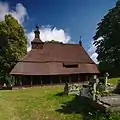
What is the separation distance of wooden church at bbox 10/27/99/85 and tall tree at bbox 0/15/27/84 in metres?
4.54

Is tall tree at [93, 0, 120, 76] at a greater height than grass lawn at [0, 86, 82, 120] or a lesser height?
greater

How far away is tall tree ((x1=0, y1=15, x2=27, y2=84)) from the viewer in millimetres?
54188

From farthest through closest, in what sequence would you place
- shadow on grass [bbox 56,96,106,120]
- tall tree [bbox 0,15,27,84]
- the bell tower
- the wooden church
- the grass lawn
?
tall tree [bbox 0,15,27,84] → the bell tower → the wooden church → the grass lawn → shadow on grass [bbox 56,96,106,120]

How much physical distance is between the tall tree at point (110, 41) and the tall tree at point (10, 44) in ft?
51.4

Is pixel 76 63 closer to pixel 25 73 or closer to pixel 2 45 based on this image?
pixel 25 73

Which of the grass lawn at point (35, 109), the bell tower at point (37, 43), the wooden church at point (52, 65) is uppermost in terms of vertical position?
the bell tower at point (37, 43)

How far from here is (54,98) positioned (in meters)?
26.4

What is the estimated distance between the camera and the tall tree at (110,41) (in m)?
52.6

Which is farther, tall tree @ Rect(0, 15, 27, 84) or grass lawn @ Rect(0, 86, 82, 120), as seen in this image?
tall tree @ Rect(0, 15, 27, 84)

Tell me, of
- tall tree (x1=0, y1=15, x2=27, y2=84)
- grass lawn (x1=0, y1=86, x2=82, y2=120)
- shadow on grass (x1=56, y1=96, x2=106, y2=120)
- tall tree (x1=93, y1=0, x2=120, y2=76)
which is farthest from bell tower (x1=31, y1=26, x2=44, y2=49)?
shadow on grass (x1=56, y1=96, x2=106, y2=120)

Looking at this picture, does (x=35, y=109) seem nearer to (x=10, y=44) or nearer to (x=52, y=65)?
(x=52, y=65)

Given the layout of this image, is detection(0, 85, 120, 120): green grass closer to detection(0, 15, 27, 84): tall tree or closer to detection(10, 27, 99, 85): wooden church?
detection(10, 27, 99, 85): wooden church

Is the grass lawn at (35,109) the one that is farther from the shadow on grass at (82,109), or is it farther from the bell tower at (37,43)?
the bell tower at (37,43)

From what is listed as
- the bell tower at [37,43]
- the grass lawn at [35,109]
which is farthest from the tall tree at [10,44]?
the grass lawn at [35,109]
